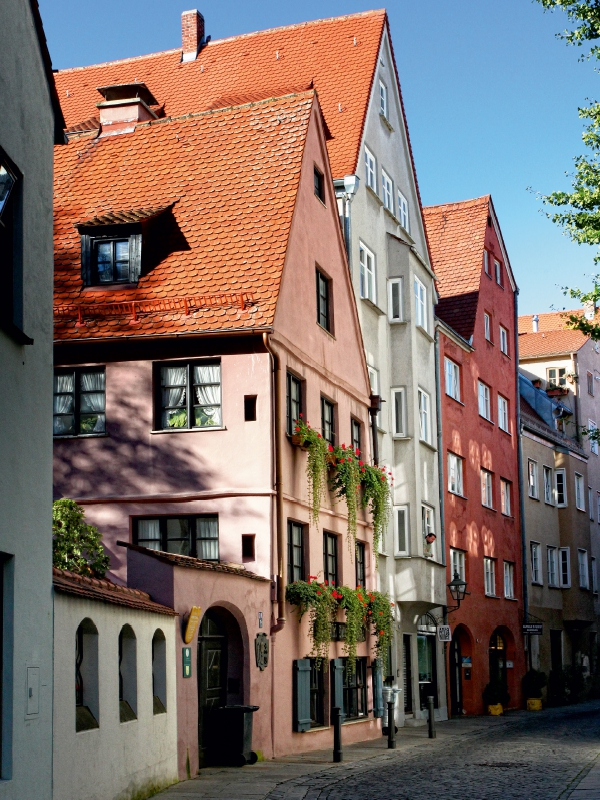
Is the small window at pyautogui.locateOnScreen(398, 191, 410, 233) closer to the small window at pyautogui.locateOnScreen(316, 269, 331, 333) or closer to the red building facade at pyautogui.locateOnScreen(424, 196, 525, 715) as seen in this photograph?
the red building facade at pyautogui.locateOnScreen(424, 196, 525, 715)

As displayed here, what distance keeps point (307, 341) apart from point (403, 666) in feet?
36.6

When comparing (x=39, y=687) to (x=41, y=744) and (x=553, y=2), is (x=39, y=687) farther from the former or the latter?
(x=553, y=2)

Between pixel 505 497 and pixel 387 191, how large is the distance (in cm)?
Answer: 1502

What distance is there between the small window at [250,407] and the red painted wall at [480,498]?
621 inches

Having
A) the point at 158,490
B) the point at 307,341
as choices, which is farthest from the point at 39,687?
the point at 307,341

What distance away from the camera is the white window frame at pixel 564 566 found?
50.1m

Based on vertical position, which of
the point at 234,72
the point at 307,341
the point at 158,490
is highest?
the point at 234,72

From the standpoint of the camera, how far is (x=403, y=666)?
31.7m

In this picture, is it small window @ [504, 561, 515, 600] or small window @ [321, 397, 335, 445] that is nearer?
small window @ [321, 397, 335, 445]

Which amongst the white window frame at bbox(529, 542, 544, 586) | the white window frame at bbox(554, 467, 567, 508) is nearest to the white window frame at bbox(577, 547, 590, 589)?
the white window frame at bbox(554, 467, 567, 508)

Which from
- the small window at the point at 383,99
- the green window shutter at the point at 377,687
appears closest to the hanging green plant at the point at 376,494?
the green window shutter at the point at 377,687

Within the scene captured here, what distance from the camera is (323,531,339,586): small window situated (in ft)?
81.9

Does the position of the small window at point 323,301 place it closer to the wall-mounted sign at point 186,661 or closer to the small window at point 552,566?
the wall-mounted sign at point 186,661

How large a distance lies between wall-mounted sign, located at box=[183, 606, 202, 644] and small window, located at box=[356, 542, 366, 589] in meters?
9.81
